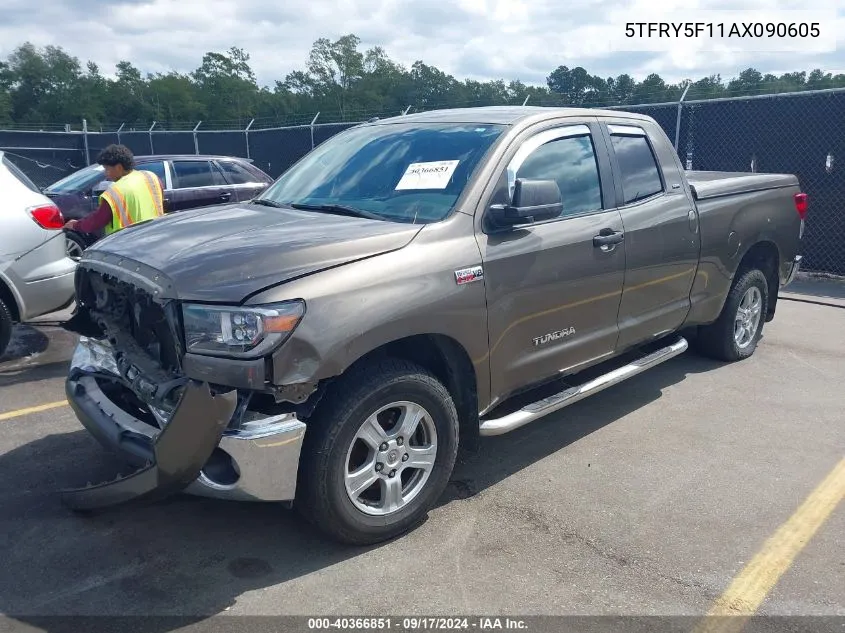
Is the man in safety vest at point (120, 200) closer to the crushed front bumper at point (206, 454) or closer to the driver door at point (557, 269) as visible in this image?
the crushed front bumper at point (206, 454)

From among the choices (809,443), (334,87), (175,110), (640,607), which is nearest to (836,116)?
(809,443)

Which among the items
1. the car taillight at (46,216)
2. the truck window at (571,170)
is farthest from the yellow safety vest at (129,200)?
the truck window at (571,170)

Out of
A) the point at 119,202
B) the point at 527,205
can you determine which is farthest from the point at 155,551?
the point at 119,202

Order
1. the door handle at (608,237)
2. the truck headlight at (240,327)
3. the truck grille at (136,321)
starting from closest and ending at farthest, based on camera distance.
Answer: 1. the truck headlight at (240,327)
2. the truck grille at (136,321)
3. the door handle at (608,237)

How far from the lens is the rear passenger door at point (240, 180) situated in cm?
1068

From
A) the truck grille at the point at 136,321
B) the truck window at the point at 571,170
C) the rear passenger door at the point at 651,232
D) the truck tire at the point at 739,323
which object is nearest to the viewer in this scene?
the truck grille at the point at 136,321

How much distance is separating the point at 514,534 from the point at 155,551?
5.37 feet

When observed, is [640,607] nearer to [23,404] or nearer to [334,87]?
[23,404]

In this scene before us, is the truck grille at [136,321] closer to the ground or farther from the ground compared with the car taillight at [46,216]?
closer to the ground

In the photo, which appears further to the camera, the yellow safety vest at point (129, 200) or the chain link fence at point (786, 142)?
the chain link fence at point (786, 142)

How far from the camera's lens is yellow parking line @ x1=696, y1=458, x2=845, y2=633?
9.41 ft

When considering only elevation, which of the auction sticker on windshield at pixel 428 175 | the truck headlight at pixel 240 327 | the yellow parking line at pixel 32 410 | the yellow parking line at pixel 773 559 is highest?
the auction sticker on windshield at pixel 428 175

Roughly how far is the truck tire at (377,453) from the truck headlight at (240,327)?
39cm

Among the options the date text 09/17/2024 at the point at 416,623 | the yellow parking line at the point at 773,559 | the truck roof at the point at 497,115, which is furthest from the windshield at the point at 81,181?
the yellow parking line at the point at 773,559
